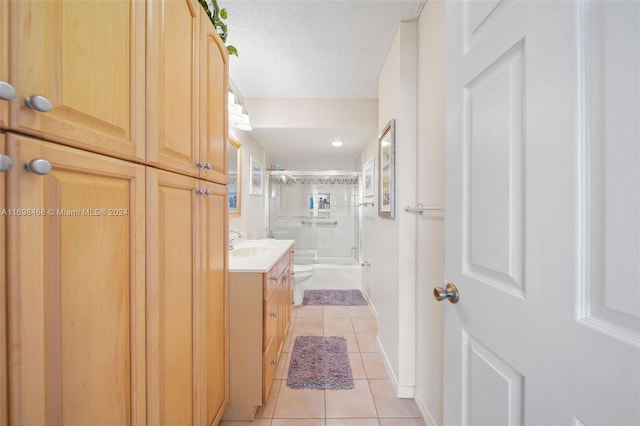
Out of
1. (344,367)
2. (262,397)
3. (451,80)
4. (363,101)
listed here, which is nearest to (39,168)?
(451,80)

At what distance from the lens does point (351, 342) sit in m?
2.44

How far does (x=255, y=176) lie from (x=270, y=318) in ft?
7.02

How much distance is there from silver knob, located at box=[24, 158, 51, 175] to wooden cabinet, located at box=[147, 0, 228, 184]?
12.2 inches

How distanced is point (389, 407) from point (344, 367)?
463mm

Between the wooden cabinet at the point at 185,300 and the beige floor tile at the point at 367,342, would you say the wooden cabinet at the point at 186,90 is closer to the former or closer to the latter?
the wooden cabinet at the point at 185,300

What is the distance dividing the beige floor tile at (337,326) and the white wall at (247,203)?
1322 millimetres

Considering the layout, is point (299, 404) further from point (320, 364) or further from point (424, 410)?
point (424, 410)

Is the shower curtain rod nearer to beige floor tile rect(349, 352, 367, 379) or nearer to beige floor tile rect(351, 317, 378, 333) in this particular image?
beige floor tile rect(351, 317, 378, 333)

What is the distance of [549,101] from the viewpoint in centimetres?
50

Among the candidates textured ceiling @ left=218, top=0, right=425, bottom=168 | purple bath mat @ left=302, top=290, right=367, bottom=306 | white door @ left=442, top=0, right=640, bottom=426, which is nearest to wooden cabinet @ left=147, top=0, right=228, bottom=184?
textured ceiling @ left=218, top=0, right=425, bottom=168

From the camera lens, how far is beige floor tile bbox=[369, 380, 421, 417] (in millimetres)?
1610

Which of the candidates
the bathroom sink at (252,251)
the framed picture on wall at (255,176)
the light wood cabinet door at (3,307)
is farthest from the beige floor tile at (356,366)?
the framed picture on wall at (255,176)

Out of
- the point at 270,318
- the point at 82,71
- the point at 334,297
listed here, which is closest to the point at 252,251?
the point at 270,318

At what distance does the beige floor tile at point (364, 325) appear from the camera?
2682 millimetres
